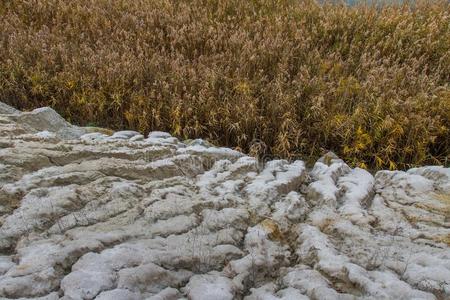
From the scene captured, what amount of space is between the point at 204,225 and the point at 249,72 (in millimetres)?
4034

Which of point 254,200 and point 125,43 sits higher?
point 125,43

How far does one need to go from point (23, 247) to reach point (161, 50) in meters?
5.15

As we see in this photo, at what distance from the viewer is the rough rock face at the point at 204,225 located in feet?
9.75

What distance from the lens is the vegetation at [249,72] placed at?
5.84 metres

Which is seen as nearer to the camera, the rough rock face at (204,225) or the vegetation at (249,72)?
the rough rock face at (204,225)

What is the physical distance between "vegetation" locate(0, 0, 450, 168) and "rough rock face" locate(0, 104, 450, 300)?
2.86 ft

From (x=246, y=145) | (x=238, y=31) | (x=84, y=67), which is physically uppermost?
(x=238, y=31)

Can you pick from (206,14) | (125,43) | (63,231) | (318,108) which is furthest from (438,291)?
(206,14)

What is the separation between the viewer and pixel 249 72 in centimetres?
715

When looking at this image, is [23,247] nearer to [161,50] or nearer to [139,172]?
[139,172]

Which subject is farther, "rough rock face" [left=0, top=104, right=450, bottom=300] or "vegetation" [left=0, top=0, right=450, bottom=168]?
"vegetation" [left=0, top=0, right=450, bottom=168]

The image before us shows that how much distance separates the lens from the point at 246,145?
6000mm

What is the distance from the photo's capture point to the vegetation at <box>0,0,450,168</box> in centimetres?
584

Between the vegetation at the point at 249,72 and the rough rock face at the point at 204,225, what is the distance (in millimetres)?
871
